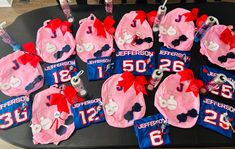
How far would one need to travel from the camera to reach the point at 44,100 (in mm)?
A: 1240

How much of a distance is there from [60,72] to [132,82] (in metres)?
0.43

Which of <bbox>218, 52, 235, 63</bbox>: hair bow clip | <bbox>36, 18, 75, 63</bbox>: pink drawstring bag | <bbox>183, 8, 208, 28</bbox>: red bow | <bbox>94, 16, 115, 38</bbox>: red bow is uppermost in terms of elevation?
<bbox>183, 8, 208, 28</bbox>: red bow

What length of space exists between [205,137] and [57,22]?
110 centimetres

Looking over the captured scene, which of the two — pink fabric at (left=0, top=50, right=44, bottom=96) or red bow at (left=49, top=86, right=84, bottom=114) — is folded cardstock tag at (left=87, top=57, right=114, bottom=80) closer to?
red bow at (left=49, top=86, right=84, bottom=114)

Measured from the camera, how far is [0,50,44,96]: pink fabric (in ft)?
4.20

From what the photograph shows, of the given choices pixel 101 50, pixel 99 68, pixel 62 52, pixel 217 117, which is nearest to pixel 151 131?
pixel 217 117

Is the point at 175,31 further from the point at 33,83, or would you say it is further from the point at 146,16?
the point at 33,83

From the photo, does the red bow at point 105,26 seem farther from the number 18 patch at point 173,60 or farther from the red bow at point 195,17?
the red bow at point 195,17

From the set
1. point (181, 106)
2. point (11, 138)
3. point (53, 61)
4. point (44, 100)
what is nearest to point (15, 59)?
point (53, 61)

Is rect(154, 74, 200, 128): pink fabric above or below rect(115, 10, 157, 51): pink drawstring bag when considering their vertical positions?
below

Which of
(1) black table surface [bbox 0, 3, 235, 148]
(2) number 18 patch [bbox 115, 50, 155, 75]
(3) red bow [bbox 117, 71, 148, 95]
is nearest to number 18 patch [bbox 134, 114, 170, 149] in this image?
(1) black table surface [bbox 0, 3, 235, 148]

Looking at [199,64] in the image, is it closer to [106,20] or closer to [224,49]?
[224,49]

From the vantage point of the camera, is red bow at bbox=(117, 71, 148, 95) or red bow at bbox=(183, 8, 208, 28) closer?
red bow at bbox=(117, 71, 148, 95)

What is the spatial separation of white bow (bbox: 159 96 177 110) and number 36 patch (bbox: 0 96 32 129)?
0.72 metres
